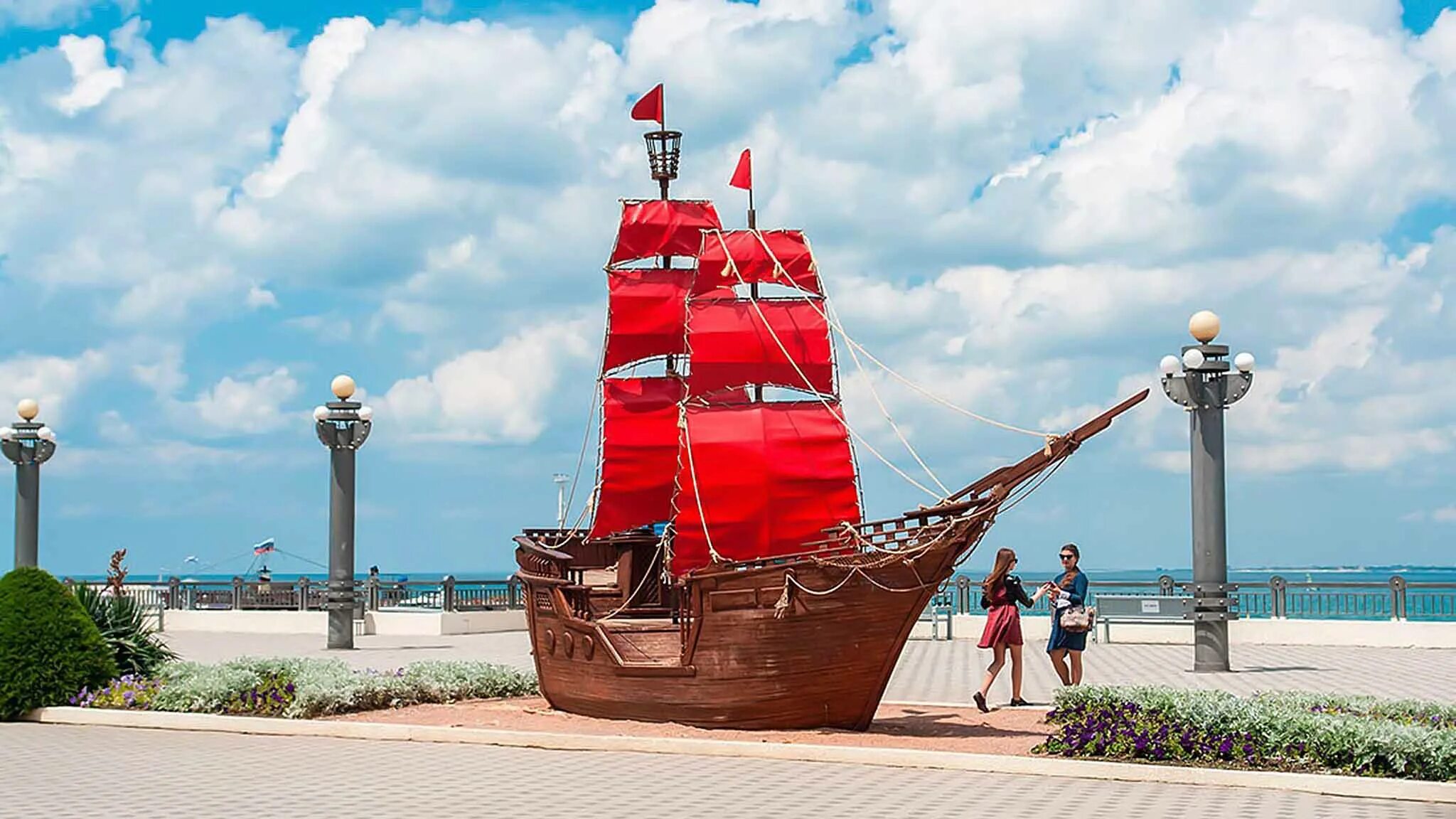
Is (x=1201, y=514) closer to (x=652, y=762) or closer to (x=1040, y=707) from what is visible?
(x=1040, y=707)

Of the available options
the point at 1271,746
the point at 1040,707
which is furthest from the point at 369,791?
the point at 1040,707

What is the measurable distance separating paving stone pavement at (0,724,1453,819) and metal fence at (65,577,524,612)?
19285 mm

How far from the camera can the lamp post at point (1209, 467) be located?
2067 centimetres

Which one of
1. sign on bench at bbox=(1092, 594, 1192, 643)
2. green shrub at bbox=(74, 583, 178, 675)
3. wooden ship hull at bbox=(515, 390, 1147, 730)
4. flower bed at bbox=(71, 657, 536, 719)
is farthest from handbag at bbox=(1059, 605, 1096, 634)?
sign on bench at bbox=(1092, 594, 1192, 643)

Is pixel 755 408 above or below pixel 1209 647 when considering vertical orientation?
above

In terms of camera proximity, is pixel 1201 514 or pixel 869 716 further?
pixel 1201 514

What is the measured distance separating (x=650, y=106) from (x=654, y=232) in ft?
6.71

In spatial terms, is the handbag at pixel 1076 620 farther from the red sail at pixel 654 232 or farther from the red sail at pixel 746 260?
the red sail at pixel 654 232

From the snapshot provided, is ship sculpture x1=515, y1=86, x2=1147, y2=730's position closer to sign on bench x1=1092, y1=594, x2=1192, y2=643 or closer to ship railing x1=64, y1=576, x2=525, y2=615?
sign on bench x1=1092, y1=594, x2=1192, y2=643

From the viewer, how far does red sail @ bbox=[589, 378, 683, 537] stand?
20594 millimetres

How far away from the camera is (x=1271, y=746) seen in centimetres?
1135

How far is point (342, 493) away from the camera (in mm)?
25781

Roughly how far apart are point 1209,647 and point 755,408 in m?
7.99

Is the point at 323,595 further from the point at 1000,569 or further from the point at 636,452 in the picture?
the point at 1000,569
